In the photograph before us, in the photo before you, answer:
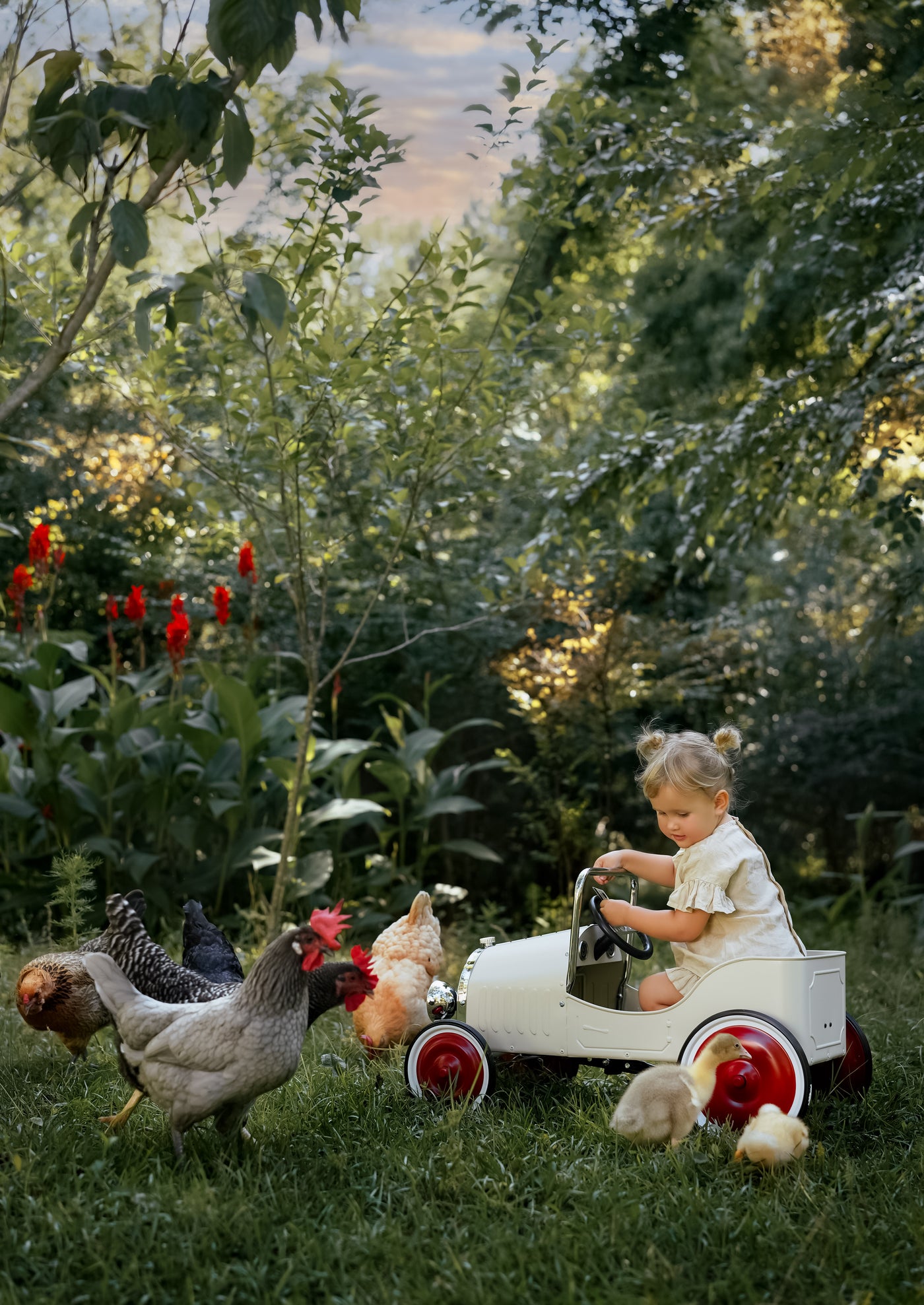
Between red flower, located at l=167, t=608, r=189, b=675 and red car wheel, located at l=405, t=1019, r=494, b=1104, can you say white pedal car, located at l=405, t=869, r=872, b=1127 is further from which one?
red flower, located at l=167, t=608, r=189, b=675

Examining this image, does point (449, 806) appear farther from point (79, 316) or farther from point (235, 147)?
point (235, 147)

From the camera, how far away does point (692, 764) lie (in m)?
2.79

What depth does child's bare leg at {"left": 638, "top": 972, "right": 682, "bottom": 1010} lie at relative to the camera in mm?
2811

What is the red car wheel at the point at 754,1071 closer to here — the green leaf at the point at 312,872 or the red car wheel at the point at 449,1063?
the red car wheel at the point at 449,1063

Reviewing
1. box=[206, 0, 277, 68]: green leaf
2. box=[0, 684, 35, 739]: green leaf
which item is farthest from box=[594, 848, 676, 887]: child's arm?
box=[0, 684, 35, 739]: green leaf

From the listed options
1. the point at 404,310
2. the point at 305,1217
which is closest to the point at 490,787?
the point at 404,310

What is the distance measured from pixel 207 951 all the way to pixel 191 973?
312 millimetres

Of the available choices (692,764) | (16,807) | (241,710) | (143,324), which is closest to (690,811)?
(692,764)

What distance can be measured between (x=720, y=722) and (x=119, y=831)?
14.4 feet

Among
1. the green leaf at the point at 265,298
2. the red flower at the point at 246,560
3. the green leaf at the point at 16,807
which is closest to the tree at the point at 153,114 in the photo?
the green leaf at the point at 265,298

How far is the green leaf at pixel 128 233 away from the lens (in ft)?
5.85

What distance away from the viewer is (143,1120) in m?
2.62

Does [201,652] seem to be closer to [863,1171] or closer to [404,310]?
[404,310]

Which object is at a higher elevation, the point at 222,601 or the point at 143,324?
the point at 143,324
